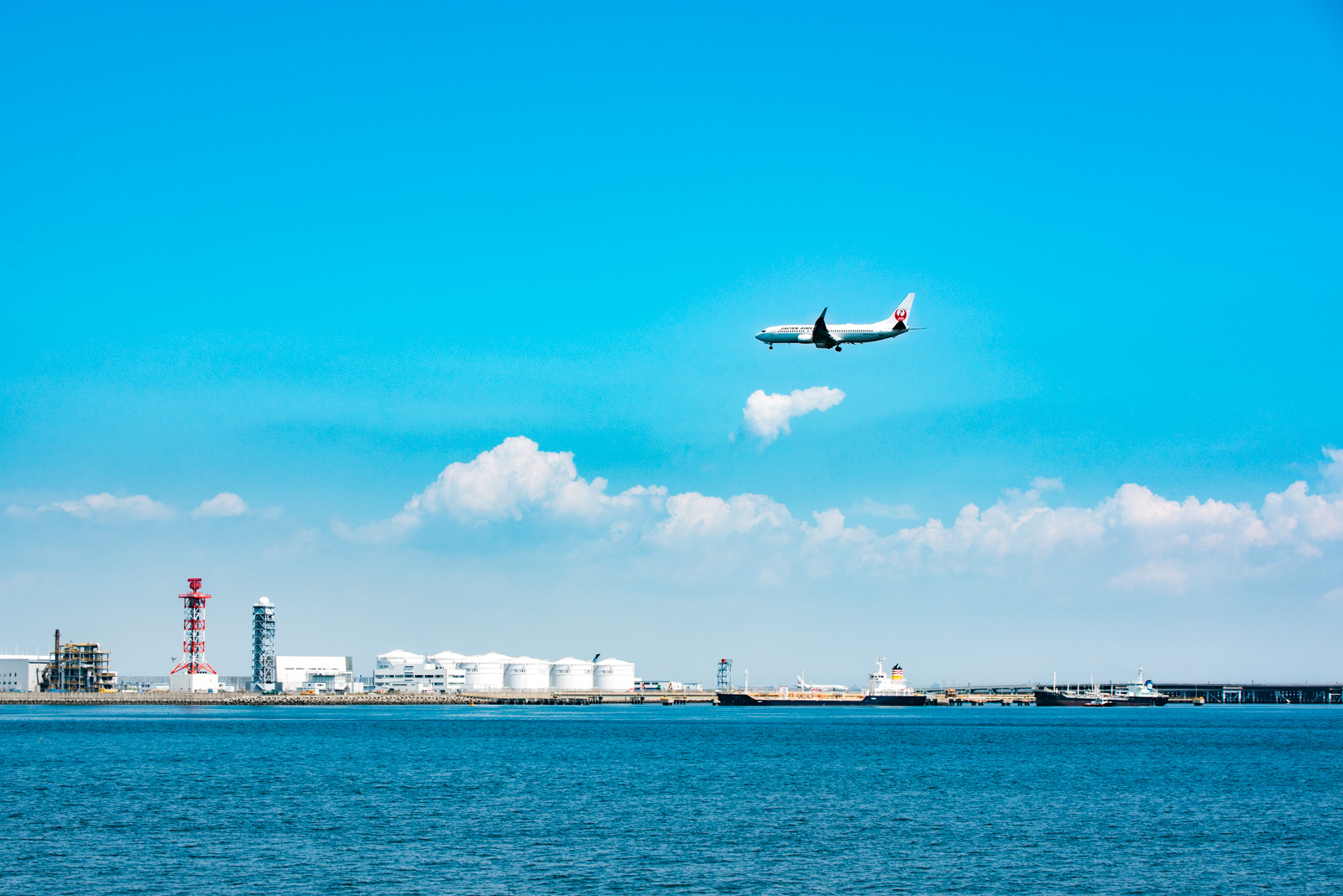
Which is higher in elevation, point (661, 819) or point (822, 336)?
point (822, 336)

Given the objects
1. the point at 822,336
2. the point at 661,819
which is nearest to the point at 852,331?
the point at 822,336

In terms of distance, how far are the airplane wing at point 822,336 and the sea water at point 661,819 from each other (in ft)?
109

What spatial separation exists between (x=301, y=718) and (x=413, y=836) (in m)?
132

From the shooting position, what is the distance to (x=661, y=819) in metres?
56.8

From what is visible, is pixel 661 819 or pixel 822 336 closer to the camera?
pixel 661 819

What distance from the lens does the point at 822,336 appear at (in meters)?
93.1

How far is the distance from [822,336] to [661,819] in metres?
47.2

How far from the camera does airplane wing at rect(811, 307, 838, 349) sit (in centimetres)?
9188

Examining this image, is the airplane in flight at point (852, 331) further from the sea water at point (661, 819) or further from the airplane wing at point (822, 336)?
the sea water at point (661, 819)

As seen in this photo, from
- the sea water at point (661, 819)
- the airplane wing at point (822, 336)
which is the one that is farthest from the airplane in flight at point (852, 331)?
the sea water at point (661, 819)

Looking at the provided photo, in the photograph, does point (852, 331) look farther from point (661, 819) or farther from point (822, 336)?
point (661, 819)

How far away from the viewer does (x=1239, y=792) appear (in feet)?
229

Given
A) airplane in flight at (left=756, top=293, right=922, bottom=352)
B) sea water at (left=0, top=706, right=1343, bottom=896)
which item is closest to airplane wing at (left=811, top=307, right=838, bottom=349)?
airplane in flight at (left=756, top=293, right=922, bottom=352)

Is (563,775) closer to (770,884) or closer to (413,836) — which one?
(413,836)
